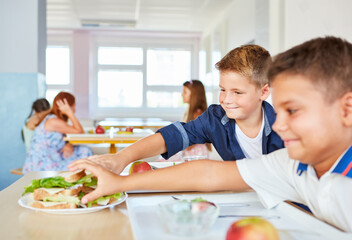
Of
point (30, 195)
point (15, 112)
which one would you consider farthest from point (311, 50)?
point (15, 112)

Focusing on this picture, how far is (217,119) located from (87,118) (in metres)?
8.12

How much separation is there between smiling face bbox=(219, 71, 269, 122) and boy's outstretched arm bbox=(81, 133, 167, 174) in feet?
0.91

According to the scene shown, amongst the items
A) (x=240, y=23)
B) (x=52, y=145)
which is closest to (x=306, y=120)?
(x=52, y=145)

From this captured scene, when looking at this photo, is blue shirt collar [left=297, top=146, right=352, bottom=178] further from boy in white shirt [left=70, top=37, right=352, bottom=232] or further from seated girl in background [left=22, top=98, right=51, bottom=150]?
seated girl in background [left=22, top=98, right=51, bottom=150]

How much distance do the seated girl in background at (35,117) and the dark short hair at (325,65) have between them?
3273 mm

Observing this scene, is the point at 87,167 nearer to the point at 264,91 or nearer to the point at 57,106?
the point at 264,91

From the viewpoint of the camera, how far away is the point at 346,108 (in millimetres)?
760

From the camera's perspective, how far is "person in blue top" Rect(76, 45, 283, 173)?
1.38m

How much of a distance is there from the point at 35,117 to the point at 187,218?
3.46 metres

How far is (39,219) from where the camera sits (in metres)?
0.85

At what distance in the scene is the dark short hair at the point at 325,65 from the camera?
755 millimetres

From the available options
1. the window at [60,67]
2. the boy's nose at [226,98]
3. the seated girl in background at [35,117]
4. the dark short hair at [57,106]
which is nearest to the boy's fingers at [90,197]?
the boy's nose at [226,98]

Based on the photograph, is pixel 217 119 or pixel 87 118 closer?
pixel 217 119

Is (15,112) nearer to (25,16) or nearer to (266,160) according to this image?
(25,16)
